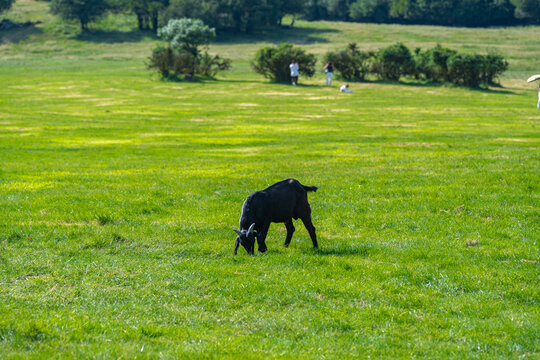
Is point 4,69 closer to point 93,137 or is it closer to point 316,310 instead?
point 93,137

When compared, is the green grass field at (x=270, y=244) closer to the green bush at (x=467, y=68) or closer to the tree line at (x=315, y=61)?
the green bush at (x=467, y=68)

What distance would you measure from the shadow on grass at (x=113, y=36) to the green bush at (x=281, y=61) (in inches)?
2529

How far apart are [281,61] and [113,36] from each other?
73.0m

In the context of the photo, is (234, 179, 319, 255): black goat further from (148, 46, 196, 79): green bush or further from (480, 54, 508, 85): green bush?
(148, 46, 196, 79): green bush

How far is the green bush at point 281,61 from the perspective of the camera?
212 ft

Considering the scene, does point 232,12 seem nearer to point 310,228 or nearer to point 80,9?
point 80,9

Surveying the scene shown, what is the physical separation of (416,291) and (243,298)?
2.73 metres

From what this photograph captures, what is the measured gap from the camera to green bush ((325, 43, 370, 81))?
66.2 m

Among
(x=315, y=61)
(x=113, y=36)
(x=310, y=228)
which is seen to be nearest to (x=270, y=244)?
(x=310, y=228)

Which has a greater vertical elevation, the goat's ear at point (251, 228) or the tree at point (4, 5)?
the tree at point (4, 5)

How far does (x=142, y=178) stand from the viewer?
18.7m

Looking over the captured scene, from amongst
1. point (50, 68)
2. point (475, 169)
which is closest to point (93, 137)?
point (475, 169)

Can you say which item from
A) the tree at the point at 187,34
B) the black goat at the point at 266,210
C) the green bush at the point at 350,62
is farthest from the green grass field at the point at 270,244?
the tree at the point at 187,34

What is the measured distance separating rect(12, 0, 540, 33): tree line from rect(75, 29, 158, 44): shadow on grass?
4.11 m
